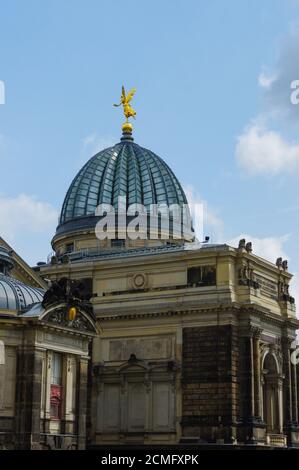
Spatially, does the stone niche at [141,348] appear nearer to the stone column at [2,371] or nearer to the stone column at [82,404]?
the stone column at [82,404]

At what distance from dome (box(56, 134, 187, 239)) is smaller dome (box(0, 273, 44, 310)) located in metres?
33.5

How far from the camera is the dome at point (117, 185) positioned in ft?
262

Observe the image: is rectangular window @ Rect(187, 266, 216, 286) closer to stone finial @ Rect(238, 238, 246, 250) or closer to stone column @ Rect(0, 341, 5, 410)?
stone finial @ Rect(238, 238, 246, 250)

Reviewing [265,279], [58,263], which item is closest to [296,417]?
[265,279]

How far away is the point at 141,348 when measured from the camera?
67125 mm

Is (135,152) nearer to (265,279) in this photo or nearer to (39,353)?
(265,279)

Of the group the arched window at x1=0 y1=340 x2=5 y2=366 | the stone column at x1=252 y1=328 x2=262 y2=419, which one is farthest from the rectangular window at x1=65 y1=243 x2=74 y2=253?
the arched window at x1=0 y1=340 x2=5 y2=366

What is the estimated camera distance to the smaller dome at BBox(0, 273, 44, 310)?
42656mm

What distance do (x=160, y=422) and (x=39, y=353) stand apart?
2558 cm

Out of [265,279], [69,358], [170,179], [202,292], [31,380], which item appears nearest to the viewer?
[31,380]

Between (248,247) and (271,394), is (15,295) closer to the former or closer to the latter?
(248,247)

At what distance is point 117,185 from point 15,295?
3774 cm

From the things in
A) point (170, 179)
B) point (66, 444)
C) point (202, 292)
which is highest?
point (170, 179)

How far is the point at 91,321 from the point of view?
151 ft
